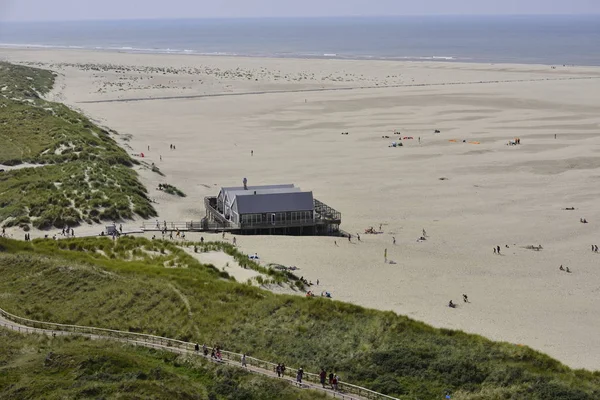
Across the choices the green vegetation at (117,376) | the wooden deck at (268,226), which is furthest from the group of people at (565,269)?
the green vegetation at (117,376)

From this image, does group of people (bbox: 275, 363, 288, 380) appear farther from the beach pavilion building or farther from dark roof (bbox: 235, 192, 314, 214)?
Answer: dark roof (bbox: 235, 192, 314, 214)

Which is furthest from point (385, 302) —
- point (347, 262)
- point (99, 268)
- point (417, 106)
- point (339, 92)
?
point (339, 92)

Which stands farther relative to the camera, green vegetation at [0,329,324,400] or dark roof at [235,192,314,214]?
dark roof at [235,192,314,214]

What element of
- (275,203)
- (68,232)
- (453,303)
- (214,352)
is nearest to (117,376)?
→ (214,352)

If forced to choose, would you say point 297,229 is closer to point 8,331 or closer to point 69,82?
point 8,331

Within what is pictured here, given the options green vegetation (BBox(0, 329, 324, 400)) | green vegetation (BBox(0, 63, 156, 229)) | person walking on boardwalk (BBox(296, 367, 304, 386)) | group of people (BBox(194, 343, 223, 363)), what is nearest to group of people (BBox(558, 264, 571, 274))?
person walking on boardwalk (BBox(296, 367, 304, 386))

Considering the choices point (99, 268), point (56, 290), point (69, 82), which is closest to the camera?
point (56, 290)
